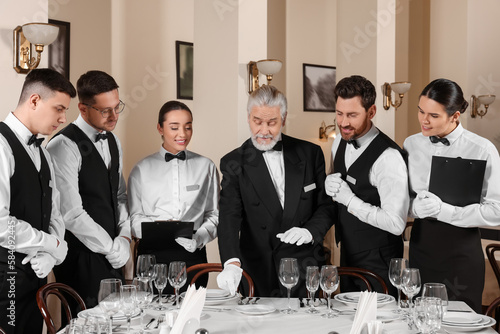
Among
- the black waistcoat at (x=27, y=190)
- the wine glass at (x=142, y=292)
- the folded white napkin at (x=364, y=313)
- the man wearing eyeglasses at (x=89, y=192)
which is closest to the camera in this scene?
the folded white napkin at (x=364, y=313)

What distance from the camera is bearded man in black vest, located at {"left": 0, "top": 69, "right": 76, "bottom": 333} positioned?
2.68m

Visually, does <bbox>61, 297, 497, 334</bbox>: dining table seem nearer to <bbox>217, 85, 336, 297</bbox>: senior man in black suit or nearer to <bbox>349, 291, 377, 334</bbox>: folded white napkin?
<bbox>349, 291, 377, 334</bbox>: folded white napkin

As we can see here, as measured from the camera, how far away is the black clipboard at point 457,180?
122 inches

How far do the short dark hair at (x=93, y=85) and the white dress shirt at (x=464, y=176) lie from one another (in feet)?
5.60

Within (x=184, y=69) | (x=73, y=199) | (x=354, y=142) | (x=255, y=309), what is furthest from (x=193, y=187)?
(x=184, y=69)

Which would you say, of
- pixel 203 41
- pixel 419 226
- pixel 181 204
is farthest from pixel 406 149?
pixel 203 41

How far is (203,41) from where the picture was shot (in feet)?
14.6

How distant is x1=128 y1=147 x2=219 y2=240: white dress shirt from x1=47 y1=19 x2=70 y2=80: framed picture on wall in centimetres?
244

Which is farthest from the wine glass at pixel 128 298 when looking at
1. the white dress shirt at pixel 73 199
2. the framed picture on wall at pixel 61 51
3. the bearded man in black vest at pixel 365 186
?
the framed picture on wall at pixel 61 51

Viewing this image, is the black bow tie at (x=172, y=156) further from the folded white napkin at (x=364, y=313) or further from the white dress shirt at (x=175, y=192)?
the folded white napkin at (x=364, y=313)

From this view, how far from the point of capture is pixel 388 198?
304cm

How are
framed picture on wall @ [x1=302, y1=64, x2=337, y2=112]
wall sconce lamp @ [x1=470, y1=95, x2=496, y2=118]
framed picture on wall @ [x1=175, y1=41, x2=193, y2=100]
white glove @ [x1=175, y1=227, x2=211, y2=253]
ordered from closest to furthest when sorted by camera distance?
white glove @ [x1=175, y1=227, x2=211, y2=253] → framed picture on wall @ [x1=175, y1=41, x2=193, y2=100] → wall sconce lamp @ [x1=470, y1=95, x2=496, y2=118] → framed picture on wall @ [x1=302, y1=64, x2=337, y2=112]

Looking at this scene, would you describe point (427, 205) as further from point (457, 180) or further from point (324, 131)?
point (324, 131)

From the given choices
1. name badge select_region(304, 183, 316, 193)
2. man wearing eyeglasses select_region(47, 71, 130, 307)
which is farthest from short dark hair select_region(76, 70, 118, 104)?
name badge select_region(304, 183, 316, 193)
